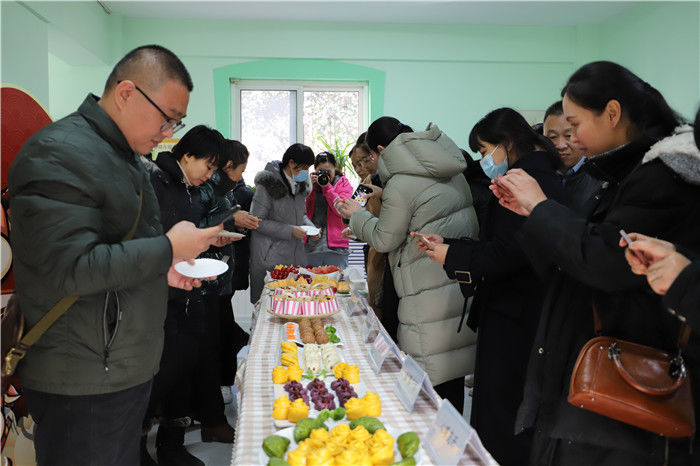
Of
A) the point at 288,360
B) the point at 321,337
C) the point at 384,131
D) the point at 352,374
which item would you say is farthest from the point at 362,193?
the point at 352,374

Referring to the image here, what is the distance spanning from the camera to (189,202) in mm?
2154

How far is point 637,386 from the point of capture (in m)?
0.97

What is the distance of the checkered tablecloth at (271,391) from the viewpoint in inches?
45.8

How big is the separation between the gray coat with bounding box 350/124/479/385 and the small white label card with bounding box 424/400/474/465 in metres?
0.92

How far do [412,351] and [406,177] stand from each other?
699 millimetres

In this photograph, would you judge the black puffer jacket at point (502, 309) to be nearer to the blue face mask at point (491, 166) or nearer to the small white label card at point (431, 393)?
the blue face mask at point (491, 166)

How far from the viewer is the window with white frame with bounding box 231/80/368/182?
532 cm

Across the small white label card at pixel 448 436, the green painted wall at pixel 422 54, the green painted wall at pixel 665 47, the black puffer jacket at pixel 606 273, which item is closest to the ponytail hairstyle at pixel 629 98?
the black puffer jacket at pixel 606 273

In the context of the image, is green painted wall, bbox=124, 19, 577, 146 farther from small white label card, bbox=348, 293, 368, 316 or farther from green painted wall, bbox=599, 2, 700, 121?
small white label card, bbox=348, 293, 368, 316

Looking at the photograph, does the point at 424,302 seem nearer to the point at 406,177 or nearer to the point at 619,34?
the point at 406,177

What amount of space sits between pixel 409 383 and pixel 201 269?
2.23 ft

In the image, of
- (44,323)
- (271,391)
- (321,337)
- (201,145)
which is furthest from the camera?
(201,145)

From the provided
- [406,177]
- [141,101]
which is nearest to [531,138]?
[406,177]

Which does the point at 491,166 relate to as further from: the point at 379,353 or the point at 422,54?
the point at 422,54
